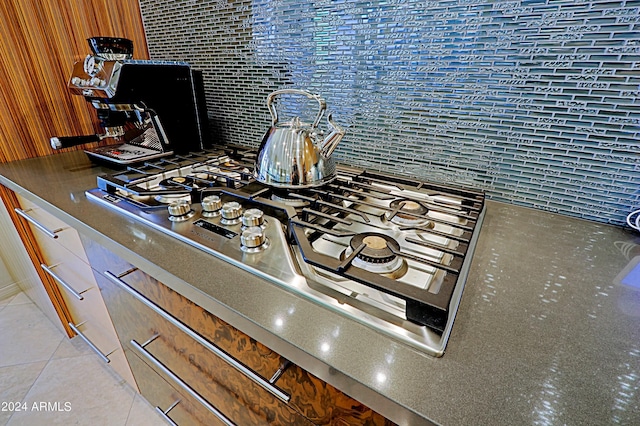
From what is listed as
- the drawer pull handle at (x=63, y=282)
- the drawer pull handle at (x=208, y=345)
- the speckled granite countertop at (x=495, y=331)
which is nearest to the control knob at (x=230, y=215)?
the speckled granite countertop at (x=495, y=331)

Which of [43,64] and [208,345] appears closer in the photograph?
[208,345]

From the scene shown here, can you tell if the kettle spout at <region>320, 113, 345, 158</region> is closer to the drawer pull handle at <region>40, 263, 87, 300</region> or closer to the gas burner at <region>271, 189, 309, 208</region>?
the gas burner at <region>271, 189, 309, 208</region>

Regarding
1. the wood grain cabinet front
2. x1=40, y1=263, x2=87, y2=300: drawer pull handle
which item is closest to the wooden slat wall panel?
x1=40, y1=263, x2=87, y2=300: drawer pull handle

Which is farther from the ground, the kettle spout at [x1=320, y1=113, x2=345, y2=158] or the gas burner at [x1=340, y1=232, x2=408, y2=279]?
the kettle spout at [x1=320, y1=113, x2=345, y2=158]

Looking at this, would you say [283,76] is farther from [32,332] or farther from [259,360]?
[32,332]

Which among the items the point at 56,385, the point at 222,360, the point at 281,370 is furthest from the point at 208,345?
the point at 56,385

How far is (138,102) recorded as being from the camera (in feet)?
3.37

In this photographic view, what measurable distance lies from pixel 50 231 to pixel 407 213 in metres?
1.07

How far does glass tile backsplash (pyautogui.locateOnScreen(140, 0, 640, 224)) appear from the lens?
0.65 meters

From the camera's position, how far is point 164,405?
931mm

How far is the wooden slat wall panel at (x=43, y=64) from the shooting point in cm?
107

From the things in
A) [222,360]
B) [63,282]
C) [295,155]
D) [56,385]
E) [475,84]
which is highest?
[475,84]

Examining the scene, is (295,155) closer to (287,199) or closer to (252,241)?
(287,199)

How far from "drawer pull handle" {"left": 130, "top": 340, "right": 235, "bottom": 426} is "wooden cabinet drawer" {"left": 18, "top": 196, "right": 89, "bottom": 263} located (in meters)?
0.30
